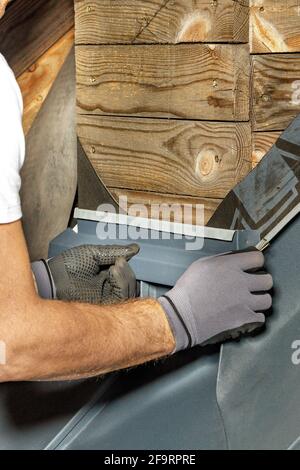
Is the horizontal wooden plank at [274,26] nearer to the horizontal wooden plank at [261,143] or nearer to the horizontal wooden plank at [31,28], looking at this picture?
the horizontal wooden plank at [261,143]

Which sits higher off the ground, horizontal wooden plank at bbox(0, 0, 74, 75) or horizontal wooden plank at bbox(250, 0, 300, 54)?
horizontal wooden plank at bbox(250, 0, 300, 54)

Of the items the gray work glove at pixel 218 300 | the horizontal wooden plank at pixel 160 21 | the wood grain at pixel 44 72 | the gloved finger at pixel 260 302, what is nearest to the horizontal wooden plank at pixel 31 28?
the wood grain at pixel 44 72

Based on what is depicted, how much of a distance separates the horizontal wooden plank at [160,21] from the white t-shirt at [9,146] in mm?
582

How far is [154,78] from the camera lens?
1.90 meters

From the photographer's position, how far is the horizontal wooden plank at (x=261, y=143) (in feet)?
5.86

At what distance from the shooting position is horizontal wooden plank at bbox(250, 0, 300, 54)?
1.70 meters

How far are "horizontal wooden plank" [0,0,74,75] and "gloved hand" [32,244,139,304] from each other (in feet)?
2.42

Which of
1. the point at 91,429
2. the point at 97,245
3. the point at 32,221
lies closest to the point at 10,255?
the point at 97,245

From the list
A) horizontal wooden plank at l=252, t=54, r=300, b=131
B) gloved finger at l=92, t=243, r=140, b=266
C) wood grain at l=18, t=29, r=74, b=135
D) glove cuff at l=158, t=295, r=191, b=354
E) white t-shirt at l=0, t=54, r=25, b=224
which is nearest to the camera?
white t-shirt at l=0, t=54, r=25, b=224

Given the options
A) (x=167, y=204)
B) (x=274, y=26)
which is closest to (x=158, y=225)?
(x=167, y=204)

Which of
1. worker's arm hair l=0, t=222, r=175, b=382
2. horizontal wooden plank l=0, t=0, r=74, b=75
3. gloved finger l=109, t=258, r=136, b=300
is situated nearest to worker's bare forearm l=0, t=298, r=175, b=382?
worker's arm hair l=0, t=222, r=175, b=382

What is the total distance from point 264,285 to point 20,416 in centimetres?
66

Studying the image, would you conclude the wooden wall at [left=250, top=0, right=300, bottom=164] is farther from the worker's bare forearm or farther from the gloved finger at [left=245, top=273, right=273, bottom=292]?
the worker's bare forearm

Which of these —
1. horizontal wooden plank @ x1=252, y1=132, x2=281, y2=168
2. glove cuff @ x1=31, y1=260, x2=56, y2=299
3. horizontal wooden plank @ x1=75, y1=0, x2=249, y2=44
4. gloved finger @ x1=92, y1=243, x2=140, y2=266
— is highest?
horizontal wooden plank @ x1=75, y1=0, x2=249, y2=44
